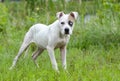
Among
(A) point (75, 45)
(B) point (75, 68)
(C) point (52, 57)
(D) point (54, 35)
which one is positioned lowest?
(A) point (75, 45)

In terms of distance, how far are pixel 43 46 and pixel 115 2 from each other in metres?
4.13

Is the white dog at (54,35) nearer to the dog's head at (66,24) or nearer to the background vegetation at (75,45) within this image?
the dog's head at (66,24)

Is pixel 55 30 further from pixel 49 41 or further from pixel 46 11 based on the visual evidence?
pixel 46 11

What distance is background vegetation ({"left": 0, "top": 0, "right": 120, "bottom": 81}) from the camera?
6773 millimetres

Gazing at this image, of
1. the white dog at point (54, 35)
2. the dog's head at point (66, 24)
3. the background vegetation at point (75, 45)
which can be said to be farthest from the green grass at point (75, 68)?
the dog's head at point (66, 24)

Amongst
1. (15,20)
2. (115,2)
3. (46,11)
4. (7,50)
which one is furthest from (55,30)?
(15,20)

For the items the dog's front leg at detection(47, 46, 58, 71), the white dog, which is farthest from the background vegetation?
the white dog

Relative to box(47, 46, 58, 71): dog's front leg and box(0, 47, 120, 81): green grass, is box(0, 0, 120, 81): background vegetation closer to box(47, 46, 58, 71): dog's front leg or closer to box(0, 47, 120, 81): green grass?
box(0, 47, 120, 81): green grass

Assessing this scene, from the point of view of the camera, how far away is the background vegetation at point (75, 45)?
267 inches

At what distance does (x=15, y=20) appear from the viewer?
13172mm

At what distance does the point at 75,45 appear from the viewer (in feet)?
33.0

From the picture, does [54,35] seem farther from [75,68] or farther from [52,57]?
[75,68]

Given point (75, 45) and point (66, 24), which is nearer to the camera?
point (66, 24)

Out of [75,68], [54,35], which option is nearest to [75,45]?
[75,68]
